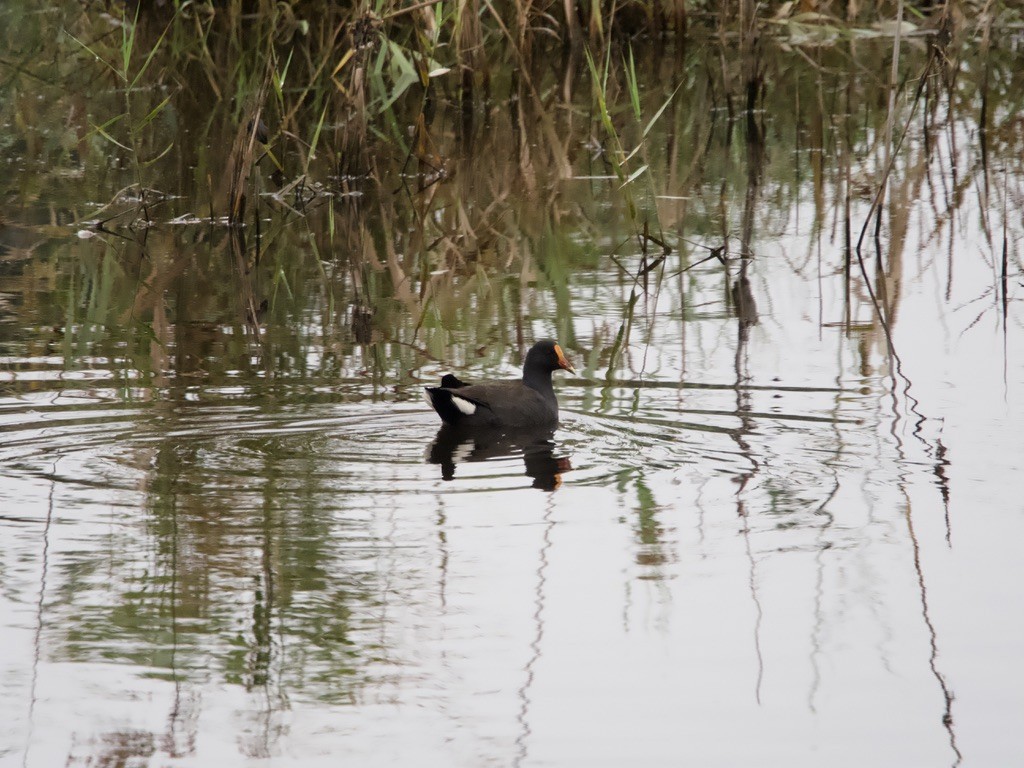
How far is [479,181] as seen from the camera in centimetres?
1118

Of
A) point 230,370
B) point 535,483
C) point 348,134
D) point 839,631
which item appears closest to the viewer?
point 839,631

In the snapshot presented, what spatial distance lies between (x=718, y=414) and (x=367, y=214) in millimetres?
4641

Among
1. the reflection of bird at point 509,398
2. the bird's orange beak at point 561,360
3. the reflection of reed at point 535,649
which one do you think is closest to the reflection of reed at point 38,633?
the reflection of reed at point 535,649

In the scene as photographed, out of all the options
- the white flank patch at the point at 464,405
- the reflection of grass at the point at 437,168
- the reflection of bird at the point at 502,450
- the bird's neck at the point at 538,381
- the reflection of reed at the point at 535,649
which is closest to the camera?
the reflection of reed at the point at 535,649

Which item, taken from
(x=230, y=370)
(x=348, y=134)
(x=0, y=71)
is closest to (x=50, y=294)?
(x=230, y=370)

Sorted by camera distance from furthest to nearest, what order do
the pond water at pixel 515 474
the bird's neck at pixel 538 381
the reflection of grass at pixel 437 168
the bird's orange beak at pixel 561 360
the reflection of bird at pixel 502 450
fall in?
A: the reflection of grass at pixel 437 168 < the bird's orange beak at pixel 561 360 < the bird's neck at pixel 538 381 < the reflection of bird at pixel 502 450 < the pond water at pixel 515 474

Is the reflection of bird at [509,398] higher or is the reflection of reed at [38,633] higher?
the reflection of bird at [509,398]

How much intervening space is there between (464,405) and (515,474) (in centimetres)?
66

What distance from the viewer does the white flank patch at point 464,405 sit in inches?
243

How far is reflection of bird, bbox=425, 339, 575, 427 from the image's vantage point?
6.18m

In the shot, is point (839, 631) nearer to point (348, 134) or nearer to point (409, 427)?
point (409, 427)

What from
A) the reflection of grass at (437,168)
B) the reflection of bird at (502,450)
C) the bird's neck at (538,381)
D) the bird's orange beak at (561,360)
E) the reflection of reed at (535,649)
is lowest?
the reflection of reed at (535,649)

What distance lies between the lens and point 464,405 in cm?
620

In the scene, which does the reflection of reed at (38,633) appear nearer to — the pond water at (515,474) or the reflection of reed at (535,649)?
the pond water at (515,474)
